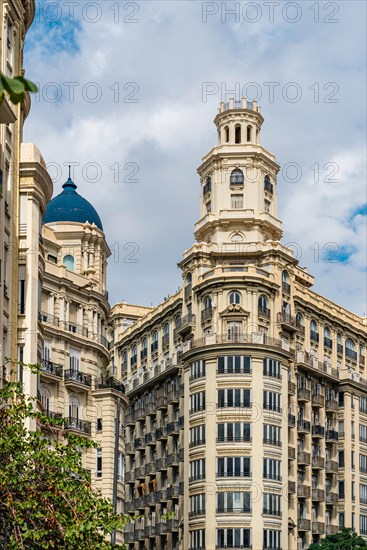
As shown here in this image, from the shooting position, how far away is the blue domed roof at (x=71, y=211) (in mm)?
80250

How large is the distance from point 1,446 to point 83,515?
8.48ft

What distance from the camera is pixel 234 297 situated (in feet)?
310

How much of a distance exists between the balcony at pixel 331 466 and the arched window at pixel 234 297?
54.5 ft

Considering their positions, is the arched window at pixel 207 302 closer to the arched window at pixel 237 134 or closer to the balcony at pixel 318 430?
→ the balcony at pixel 318 430

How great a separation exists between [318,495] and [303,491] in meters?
2.95

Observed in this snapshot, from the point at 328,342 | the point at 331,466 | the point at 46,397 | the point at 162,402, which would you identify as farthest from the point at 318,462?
the point at 46,397

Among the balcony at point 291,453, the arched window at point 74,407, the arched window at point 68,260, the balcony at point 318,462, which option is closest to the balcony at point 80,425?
the arched window at point 74,407

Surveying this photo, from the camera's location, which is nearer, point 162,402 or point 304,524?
point 304,524

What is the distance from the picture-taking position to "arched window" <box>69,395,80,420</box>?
221 ft

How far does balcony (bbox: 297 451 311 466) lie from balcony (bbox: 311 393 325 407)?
494 centimetres

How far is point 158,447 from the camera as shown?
101438mm

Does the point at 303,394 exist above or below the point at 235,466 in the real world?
above

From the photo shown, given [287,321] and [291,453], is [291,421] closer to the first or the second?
[291,453]

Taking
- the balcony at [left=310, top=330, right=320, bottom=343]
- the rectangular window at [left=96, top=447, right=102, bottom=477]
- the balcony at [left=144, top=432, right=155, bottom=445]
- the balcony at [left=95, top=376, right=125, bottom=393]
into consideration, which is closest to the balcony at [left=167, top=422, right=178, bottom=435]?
the balcony at [left=144, top=432, right=155, bottom=445]
